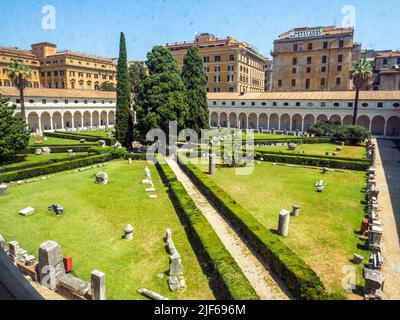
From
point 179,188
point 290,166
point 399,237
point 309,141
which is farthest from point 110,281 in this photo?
point 309,141

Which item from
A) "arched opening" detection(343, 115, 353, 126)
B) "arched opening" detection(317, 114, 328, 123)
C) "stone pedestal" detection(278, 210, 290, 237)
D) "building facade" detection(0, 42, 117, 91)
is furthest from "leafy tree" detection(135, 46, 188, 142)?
"building facade" detection(0, 42, 117, 91)

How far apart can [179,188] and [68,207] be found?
24.4ft

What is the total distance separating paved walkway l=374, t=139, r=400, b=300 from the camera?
11.0 metres

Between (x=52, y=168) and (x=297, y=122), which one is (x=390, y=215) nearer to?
(x=52, y=168)

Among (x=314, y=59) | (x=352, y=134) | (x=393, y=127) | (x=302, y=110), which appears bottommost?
(x=352, y=134)

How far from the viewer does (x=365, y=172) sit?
29.0 m

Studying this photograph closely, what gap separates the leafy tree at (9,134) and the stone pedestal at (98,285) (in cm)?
2497

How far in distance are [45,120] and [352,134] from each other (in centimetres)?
6070

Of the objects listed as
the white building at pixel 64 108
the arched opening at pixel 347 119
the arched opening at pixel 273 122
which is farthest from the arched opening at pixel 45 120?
the arched opening at pixel 347 119

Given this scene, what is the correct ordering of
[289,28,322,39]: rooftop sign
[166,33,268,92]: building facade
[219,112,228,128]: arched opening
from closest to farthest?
[219,112,228,128]: arched opening < [289,28,322,39]: rooftop sign < [166,33,268,92]: building facade

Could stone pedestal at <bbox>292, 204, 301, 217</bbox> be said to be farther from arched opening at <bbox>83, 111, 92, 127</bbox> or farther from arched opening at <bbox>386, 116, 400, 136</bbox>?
arched opening at <bbox>83, 111, 92, 127</bbox>

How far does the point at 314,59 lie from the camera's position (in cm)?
7619

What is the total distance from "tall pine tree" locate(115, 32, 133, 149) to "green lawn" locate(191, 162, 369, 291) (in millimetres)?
14159

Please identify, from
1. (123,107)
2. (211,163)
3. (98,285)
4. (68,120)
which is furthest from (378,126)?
(68,120)
